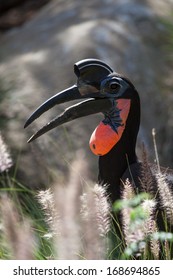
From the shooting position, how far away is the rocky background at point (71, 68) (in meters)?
5.20

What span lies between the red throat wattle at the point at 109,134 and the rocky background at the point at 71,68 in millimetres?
970

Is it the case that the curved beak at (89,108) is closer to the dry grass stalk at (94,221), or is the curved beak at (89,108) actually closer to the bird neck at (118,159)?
the bird neck at (118,159)

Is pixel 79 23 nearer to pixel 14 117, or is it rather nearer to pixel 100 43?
pixel 100 43

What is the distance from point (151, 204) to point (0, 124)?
2.62 metres

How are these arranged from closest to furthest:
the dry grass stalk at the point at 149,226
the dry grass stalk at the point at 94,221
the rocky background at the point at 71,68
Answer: the dry grass stalk at the point at 94,221
the dry grass stalk at the point at 149,226
the rocky background at the point at 71,68

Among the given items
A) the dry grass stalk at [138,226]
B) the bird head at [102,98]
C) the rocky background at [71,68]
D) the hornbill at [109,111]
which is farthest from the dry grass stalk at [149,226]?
the rocky background at [71,68]

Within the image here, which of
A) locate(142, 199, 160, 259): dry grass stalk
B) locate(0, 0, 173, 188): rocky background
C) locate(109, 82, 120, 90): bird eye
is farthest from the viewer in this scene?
locate(0, 0, 173, 188): rocky background

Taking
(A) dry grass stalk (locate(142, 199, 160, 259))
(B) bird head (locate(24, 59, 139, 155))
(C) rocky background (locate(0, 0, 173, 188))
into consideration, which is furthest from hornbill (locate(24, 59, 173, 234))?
(C) rocky background (locate(0, 0, 173, 188))

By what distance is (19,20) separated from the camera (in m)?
8.05

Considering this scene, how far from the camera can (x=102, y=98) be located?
377 cm

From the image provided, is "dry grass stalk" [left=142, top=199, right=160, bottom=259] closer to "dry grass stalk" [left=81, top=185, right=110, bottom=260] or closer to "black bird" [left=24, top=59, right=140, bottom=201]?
"dry grass stalk" [left=81, top=185, right=110, bottom=260]

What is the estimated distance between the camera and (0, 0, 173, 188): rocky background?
5.20 m
